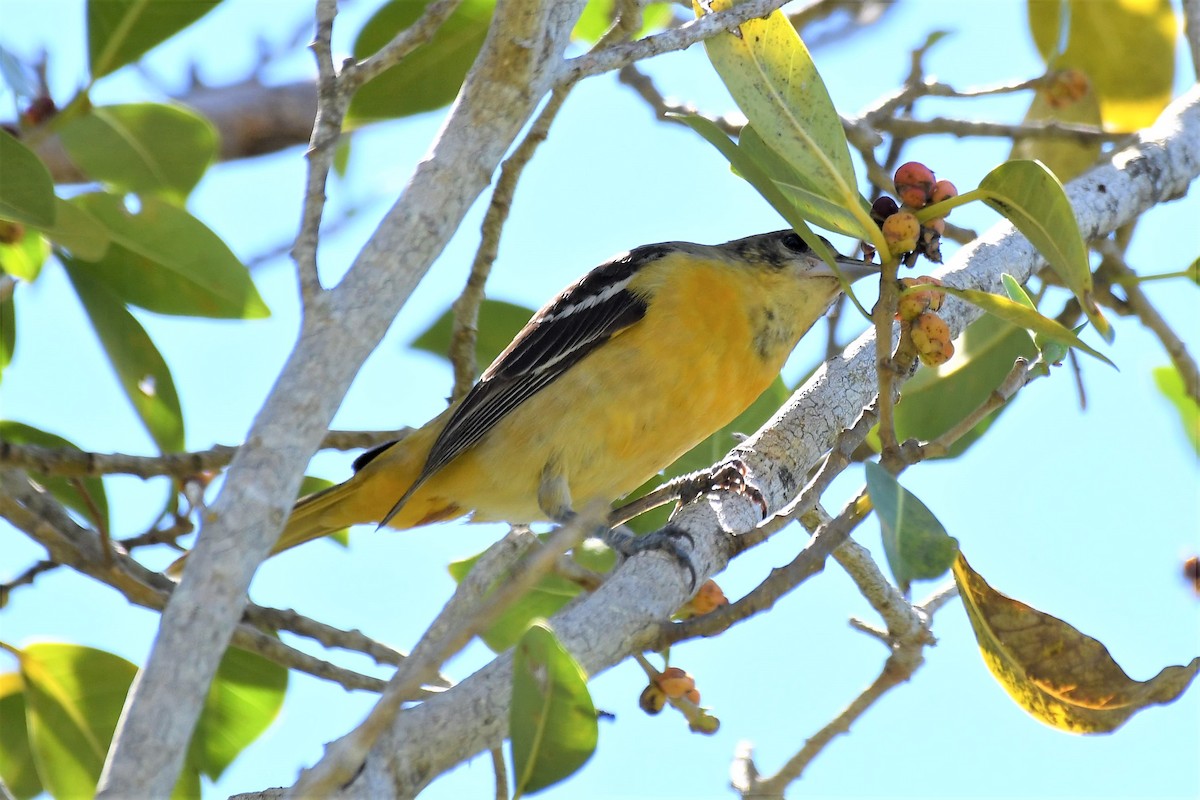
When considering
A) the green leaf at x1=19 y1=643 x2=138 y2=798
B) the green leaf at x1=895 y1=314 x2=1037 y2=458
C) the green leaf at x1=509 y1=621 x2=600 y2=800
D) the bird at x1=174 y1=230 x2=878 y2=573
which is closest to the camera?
the green leaf at x1=509 y1=621 x2=600 y2=800

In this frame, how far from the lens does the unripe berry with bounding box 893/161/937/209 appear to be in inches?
113

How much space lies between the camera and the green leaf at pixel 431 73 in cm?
446

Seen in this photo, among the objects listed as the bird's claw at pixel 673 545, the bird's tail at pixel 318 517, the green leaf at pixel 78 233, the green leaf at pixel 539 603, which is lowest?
the bird's claw at pixel 673 545

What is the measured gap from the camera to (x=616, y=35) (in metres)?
3.60

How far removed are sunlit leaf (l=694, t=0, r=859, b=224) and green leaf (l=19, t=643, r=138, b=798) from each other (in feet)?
8.87

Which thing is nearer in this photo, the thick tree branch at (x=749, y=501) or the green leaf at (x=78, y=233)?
the thick tree branch at (x=749, y=501)

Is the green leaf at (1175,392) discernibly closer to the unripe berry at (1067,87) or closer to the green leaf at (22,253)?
the unripe berry at (1067,87)

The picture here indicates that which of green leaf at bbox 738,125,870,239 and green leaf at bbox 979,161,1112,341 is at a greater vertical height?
green leaf at bbox 738,125,870,239

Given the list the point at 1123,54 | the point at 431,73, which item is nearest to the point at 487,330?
the point at 431,73

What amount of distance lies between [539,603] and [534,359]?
1045mm

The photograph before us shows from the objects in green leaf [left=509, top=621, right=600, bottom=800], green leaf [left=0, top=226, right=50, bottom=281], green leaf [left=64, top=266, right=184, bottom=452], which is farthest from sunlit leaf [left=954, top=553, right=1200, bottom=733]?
green leaf [left=0, top=226, right=50, bottom=281]

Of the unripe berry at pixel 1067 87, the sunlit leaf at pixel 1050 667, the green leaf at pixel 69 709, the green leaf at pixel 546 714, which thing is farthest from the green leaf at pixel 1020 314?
the unripe berry at pixel 1067 87

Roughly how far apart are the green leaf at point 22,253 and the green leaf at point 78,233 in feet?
2.13

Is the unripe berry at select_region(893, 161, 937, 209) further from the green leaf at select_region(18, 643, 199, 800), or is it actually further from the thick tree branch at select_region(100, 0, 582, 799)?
the green leaf at select_region(18, 643, 199, 800)
